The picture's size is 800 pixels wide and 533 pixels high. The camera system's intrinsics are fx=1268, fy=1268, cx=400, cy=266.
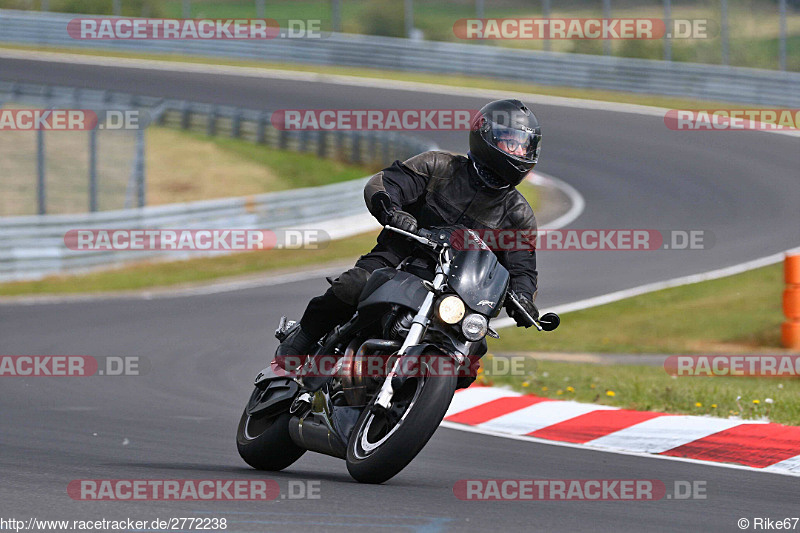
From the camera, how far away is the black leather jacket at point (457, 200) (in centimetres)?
672

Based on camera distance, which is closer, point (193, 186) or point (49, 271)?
point (49, 271)

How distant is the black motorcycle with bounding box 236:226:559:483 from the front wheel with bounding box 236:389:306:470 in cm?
26

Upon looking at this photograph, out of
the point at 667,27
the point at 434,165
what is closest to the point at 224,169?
the point at 667,27

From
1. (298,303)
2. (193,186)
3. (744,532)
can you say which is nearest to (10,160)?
(193,186)

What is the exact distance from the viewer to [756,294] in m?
17.7

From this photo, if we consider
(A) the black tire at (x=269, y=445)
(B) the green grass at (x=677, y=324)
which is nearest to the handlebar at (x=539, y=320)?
(A) the black tire at (x=269, y=445)

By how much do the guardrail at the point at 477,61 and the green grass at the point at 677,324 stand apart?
1915cm

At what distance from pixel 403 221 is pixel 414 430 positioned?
1.08 m

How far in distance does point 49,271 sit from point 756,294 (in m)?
10.8

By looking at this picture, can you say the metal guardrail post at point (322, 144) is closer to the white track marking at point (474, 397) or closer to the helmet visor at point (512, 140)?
the white track marking at point (474, 397)

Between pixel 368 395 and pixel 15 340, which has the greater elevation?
pixel 368 395

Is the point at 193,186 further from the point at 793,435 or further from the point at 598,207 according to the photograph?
the point at 793,435

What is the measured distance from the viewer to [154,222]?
21.8 metres

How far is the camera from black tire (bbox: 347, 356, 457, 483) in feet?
19.1
